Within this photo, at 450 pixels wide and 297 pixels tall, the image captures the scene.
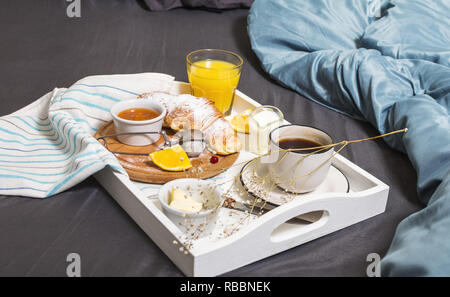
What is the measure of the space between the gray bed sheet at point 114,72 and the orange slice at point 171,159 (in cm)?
11

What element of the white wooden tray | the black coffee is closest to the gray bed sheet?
the white wooden tray

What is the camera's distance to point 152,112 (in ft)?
3.39

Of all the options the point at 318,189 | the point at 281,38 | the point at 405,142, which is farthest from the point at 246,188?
the point at 281,38

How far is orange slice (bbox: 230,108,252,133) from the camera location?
3.56 ft

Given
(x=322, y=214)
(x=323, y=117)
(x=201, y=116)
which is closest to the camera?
(x=322, y=214)

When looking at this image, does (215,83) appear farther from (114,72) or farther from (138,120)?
(114,72)

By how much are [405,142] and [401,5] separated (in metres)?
0.54

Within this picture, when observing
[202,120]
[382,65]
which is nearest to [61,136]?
[202,120]

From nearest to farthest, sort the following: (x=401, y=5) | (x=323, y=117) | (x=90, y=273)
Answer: (x=90, y=273)
(x=323, y=117)
(x=401, y=5)

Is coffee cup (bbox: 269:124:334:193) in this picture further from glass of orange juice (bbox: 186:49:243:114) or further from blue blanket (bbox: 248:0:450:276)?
glass of orange juice (bbox: 186:49:243:114)

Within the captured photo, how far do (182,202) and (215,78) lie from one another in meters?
0.42

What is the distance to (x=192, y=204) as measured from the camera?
79cm

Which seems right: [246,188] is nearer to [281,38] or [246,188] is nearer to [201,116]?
[201,116]

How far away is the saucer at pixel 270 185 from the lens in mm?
855
